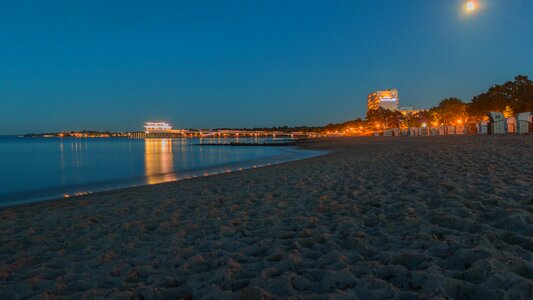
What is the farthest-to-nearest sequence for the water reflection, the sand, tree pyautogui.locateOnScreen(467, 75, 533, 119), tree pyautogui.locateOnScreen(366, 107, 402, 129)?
tree pyautogui.locateOnScreen(366, 107, 402, 129) < tree pyautogui.locateOnScreen(467, 75, 533, 119) < the water reflection < the sand

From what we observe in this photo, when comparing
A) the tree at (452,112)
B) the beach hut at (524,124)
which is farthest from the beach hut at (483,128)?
the tree at (452,112)

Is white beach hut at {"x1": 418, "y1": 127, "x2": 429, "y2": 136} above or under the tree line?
under

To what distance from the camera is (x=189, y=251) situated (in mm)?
4266

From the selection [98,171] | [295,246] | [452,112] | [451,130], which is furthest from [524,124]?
[452,112]

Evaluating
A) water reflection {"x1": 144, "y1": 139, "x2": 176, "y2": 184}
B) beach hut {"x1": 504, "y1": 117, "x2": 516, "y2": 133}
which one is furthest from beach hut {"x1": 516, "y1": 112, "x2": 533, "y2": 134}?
water reflection {"x1": 144, "y1": 139, "x2": 176, "y2": 184}

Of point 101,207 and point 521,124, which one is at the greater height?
point 521,124

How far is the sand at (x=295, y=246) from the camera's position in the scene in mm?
2969

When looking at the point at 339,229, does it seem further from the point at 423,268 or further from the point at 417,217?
the point at 423,268

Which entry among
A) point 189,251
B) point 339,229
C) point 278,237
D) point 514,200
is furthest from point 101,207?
point 514,200

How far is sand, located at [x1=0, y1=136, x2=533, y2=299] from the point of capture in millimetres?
2969

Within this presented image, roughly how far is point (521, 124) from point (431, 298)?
4085 cm

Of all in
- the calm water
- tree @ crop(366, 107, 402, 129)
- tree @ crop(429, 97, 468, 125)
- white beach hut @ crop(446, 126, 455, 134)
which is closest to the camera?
the calm water

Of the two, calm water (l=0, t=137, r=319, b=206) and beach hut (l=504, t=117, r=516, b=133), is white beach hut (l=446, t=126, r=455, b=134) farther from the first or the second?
calm water (l=0, t=137, r=319, b=206)

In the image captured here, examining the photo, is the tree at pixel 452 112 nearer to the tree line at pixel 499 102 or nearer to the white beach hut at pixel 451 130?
the tree line at pixel 499 102
